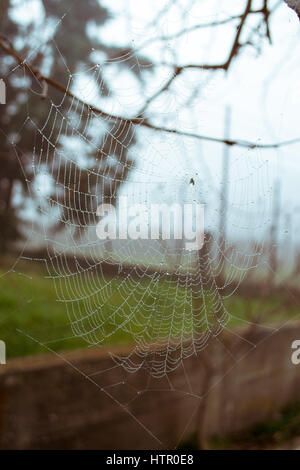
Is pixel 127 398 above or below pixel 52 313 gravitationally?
below

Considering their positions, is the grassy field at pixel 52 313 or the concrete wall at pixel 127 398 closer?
the concrete wall at pixel 127 398

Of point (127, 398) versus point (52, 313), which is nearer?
point (127, 398)

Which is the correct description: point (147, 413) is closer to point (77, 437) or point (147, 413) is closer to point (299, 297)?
point (77, 437)

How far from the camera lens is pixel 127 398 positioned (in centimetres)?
290

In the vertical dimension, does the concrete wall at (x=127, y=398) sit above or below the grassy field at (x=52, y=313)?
below

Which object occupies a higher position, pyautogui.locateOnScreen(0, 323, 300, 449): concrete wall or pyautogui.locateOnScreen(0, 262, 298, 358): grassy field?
pyautogui.locateOnScreen(0, 262, 298, 358): grassy field

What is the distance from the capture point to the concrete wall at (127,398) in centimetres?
259

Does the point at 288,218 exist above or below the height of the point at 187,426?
above

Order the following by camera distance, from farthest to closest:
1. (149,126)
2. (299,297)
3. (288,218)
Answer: (299,297)
(288,218)
(149,126)

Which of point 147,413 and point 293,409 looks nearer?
point 147,413

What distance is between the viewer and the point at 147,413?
3006 millimetres

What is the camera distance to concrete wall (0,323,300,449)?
2594 mm
